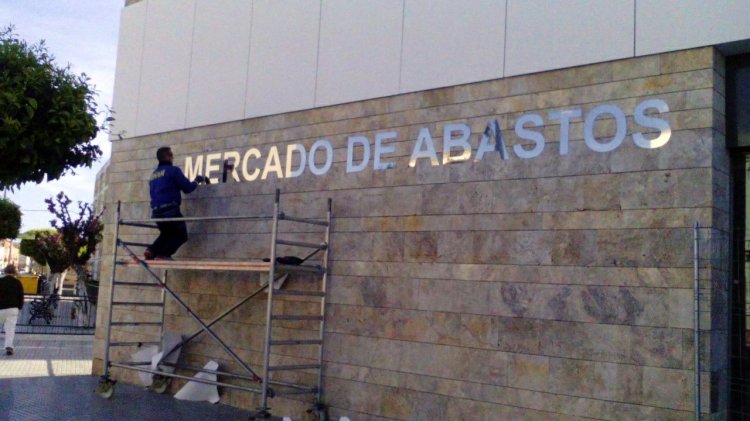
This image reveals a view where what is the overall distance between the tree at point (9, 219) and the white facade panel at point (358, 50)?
20.8m

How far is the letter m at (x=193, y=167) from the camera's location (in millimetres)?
10121

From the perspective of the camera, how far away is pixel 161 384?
9.88 m

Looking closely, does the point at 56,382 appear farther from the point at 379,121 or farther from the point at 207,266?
the point at 379,121

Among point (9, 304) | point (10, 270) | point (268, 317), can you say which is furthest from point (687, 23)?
point (10, 270)

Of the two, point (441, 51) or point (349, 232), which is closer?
point (441, 51)

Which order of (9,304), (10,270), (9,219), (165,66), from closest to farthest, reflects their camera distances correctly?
(165,66)
(9,304)
(10,270)
(9,219)

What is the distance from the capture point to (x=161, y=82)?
432 inches

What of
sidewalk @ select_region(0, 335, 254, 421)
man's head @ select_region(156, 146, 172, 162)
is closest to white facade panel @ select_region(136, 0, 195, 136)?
man's head @ select_region(156, 146, 172, 162)

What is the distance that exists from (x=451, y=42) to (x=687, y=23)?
2.35 meters

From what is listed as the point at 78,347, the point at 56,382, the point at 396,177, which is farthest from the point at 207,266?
the point at 78,347

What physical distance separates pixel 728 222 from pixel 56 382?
879 cm

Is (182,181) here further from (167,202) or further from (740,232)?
(740,232)

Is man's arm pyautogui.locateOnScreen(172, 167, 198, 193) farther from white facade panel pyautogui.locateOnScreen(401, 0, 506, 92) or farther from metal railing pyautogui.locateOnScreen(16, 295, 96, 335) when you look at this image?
metal railing pyautogui.locateOnScreen(16, 295, 96, 335)

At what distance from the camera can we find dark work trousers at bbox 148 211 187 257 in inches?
380
